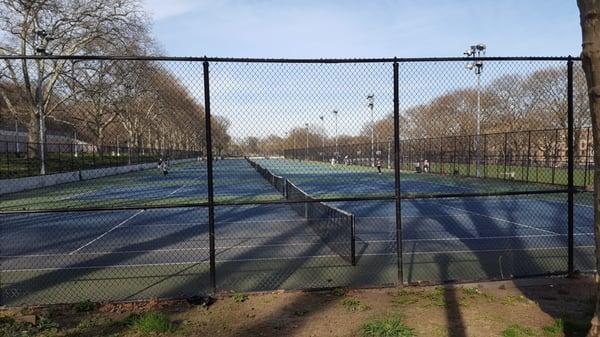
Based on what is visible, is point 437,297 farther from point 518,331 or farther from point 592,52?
point 592,52

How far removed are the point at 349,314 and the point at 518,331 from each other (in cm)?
175

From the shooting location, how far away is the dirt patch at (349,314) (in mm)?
5363

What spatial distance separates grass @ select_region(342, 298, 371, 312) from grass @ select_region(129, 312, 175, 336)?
6.56 ft

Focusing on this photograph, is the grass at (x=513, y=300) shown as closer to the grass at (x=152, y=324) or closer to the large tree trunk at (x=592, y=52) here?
the large tree trunk at (x=592, y=52)

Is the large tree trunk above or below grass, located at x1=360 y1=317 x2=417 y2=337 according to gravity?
above

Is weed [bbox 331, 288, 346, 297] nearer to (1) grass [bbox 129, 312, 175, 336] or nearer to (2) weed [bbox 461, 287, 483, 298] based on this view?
(2) weed [bbox 461, 287, 483, 298]

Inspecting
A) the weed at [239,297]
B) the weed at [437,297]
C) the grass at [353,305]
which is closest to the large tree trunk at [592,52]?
the weed at [437,297]

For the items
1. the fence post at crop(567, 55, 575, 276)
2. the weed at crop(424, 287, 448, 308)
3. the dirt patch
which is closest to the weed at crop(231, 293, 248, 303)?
the dirt patch

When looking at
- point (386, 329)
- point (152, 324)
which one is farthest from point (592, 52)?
point (152, 324)

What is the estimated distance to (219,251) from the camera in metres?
10.5

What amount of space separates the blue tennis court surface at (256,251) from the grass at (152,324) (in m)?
1.50

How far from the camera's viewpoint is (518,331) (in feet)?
17.2

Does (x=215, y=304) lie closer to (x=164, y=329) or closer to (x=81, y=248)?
(x=164, y=329)

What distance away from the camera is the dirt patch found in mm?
5363
